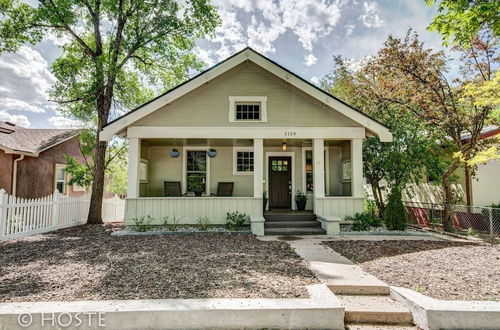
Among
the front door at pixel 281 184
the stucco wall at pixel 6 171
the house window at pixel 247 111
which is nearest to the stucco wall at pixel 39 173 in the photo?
the stucco wall at pixel 6 171

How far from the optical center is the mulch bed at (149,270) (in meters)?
3.42

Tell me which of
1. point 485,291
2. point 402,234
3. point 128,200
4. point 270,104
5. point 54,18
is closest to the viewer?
point 485,291

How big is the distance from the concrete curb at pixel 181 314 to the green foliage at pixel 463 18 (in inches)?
266

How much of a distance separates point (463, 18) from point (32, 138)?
1764 cm

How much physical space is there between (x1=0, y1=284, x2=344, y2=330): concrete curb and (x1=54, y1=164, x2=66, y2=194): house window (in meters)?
13.2

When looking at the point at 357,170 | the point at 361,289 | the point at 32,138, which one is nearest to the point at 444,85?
the point at 357,170

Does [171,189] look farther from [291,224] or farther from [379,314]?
[379,314]

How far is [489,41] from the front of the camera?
8.70 meters

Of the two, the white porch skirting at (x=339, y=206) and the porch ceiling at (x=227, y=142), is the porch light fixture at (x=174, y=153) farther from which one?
the white porch skirting at (x=339, y=206)

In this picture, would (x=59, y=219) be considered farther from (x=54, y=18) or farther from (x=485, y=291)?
(x=485, y=291)

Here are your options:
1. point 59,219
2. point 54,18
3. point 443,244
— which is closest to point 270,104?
point 443,244

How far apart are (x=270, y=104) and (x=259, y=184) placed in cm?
276

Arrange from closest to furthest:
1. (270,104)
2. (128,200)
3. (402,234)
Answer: (402,234)
(128,200)
(270,104)

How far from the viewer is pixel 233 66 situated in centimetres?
885
